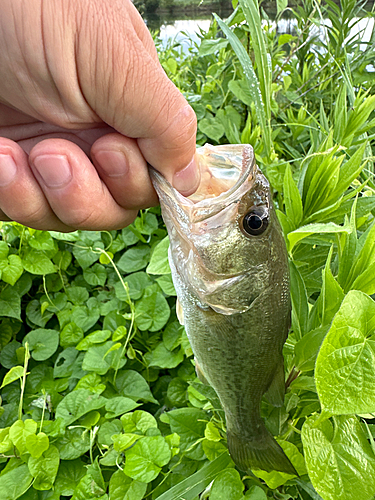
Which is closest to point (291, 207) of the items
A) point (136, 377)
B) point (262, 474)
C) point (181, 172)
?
point (181, 172)

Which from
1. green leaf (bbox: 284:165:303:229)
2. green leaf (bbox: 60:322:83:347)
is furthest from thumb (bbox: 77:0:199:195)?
green leaf (bbox: 60:322:83:347)

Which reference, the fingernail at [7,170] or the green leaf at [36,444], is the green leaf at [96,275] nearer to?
the green leaf at [36,444]

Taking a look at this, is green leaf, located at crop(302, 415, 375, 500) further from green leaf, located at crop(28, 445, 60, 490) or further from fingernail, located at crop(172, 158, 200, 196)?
green leaf, located at crop(28, 445, 60, 490)

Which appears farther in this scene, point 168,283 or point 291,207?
point 168,283

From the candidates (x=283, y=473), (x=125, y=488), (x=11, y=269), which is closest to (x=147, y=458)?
(x=125, y=488)

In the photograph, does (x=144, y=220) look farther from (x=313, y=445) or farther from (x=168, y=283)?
(x=313, y=445)

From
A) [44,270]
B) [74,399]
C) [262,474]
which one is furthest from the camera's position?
[44,270]

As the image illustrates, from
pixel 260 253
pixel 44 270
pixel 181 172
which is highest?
pixel 181 172
